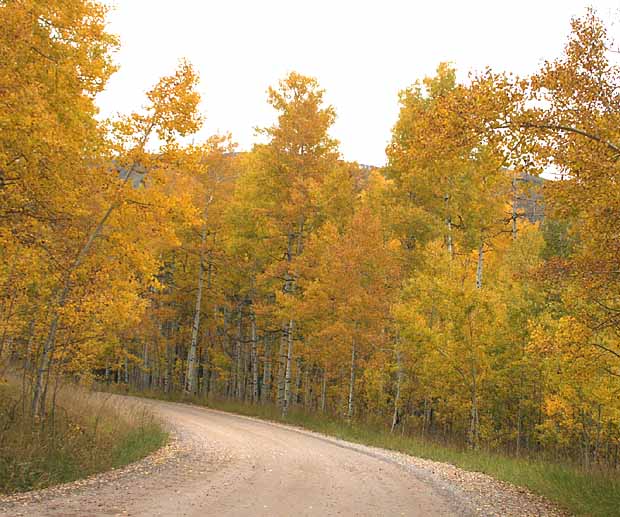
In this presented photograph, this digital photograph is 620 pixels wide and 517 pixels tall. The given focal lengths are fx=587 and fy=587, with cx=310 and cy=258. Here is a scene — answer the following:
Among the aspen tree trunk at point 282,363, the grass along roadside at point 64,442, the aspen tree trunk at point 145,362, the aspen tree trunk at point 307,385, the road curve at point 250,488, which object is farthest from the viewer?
the aspen tree trunk at point 145,362

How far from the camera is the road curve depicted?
24.2ft

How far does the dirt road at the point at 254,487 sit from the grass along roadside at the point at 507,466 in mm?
1615

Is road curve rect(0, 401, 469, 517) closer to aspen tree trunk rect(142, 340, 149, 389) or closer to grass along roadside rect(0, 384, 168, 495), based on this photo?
grass along roadside rect(0, 384, 168, 495)

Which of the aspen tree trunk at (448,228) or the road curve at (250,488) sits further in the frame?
the aspen tree trunk at (448,228)

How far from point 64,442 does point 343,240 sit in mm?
12719

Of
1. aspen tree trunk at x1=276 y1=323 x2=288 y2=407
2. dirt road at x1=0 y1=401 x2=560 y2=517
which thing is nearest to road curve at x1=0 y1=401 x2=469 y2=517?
dirt road at x1=0 y1=401 x2=560 y2=517

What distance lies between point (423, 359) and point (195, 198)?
14.1 meters

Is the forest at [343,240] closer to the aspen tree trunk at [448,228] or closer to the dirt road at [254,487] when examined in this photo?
the aspen tree trunk at [448,228]

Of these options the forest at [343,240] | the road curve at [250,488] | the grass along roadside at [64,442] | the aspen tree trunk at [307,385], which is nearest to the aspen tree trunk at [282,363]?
the forest at [343,240]

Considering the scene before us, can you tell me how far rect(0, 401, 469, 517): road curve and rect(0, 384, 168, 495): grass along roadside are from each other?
426 millimetres

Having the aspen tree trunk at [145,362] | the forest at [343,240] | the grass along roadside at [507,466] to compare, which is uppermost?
the forest at [343,240]

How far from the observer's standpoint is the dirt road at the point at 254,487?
24.3ft

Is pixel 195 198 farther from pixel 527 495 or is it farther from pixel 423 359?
pixel 527 495

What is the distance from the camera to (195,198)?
2784 centimetres
